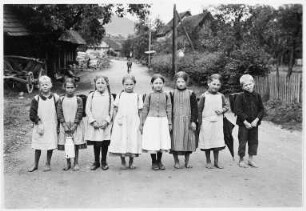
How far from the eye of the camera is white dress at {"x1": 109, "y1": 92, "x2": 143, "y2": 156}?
5.00m

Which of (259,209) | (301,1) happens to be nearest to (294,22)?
(301,1)

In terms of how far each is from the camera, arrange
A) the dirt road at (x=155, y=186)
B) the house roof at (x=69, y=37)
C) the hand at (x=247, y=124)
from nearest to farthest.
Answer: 1. the dirt road at (x=155, y=186)
2. the hand at (x=247, y=124)
3. the house roof at (x=69, y=37)

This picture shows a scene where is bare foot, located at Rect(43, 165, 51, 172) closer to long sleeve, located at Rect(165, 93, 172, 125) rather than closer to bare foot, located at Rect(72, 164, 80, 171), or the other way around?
bare foot, located at Rect(72, 164, 80, 171)

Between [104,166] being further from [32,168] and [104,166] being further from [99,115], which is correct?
[32,168]

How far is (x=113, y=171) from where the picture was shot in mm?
5035

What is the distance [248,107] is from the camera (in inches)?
206

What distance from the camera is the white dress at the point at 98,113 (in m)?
5.02

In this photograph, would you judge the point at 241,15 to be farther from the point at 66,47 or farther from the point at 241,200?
the point at 241,200

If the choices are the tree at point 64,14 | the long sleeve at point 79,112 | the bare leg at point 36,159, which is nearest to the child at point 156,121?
the long sleeve at point 79,112

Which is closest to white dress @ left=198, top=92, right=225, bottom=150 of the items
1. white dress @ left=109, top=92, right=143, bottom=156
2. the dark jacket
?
the dark jacket

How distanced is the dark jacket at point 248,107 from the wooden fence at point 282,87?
5287mm

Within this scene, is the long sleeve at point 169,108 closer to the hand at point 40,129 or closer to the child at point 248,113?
the child at point 248,113

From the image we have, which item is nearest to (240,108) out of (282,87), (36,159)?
(36,159)

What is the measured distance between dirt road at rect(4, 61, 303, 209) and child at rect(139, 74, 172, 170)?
1.27 feet
